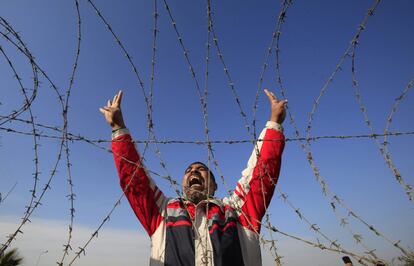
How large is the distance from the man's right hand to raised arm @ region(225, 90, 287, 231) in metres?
1.49

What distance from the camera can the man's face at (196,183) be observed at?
3.25m

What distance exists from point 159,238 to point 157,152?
1.00 meters

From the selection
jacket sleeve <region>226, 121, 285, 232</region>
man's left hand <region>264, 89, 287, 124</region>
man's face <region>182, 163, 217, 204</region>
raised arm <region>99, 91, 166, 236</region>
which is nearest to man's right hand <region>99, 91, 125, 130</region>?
raised arm <region>99, 91, 166, 236</region>

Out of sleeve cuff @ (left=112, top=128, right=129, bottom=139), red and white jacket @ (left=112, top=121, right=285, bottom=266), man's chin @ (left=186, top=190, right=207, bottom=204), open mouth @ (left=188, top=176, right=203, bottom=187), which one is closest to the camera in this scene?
red and white jacket @ (left=112, top=121, right=285, bottom=266)

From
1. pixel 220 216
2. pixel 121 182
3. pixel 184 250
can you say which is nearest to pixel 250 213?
pixel 220 216

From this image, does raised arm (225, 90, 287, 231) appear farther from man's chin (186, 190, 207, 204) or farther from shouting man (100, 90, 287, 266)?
man's chin (186, 190, 207, 204)

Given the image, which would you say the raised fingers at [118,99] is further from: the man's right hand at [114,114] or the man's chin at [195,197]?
the man's chin at [195,197]

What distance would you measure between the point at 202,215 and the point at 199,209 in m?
0.07

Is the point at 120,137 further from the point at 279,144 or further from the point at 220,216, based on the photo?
the point at 279,144

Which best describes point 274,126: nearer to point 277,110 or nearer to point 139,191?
point 277,110

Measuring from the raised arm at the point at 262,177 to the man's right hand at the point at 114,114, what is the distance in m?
1.49

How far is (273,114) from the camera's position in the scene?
341 centimetres

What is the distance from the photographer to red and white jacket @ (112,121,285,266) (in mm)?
2609

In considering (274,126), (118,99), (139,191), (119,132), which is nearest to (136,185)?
(139,191)
